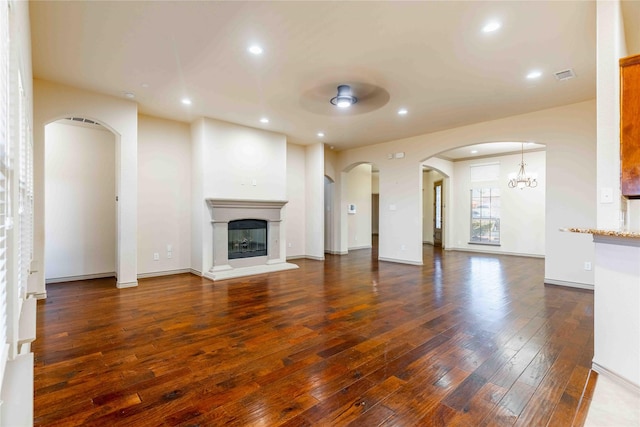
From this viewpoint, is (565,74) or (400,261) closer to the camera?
(565,74)

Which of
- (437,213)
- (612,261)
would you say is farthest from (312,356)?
(437,213)

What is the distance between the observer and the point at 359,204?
9633 mm

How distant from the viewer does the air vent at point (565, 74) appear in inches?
147

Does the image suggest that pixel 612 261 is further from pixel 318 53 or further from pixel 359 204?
pixel 359 204

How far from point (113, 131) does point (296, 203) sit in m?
4.14

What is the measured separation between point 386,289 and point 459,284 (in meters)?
1.33

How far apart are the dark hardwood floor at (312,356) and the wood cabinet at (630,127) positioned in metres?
1.40

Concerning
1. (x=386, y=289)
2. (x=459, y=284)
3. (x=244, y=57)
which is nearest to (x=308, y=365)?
(x=386, y=289)

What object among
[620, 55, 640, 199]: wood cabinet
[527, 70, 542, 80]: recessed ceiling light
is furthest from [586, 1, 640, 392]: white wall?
[527, 70, 542, 80]: recessed ceiling light

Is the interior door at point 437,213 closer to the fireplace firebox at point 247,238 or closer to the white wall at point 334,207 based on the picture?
the white wall at point 334,207

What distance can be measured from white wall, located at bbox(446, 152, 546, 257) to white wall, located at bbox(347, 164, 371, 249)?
2.70 m

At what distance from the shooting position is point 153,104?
4.94m

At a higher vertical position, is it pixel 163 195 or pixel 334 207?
pixel 163 195

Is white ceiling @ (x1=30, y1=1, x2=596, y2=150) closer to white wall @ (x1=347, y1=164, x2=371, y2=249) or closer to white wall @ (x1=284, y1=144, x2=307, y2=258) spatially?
white wall @ (x1=284, y1=144, x2=307, y2=258)
